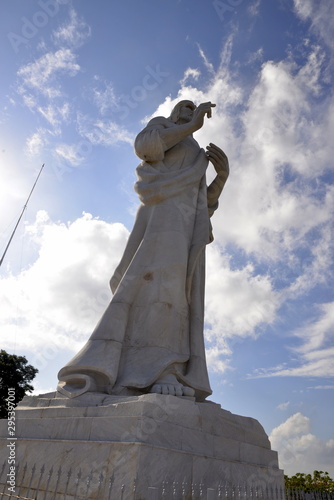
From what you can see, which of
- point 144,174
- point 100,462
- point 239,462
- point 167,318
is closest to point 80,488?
point 100,462

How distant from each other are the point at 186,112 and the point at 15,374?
22.8 meters

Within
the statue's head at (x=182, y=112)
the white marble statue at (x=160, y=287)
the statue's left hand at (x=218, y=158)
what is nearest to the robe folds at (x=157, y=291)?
the white marble statue at (x=160, y=287)

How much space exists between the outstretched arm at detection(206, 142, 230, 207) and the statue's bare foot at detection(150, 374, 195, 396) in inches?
196

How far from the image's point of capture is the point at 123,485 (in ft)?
13.4

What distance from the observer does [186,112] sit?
1032 cm

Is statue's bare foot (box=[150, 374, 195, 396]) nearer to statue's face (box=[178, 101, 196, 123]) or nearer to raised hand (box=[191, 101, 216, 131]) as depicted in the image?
raised hand (box=[191, 101, 216, 131])

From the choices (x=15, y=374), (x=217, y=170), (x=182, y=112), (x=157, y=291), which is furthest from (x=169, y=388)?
(x=15, y=374)

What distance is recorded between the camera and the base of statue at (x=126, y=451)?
4.45m

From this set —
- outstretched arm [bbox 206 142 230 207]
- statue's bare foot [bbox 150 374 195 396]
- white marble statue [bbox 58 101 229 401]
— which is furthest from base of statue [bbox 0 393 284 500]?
outstretched arm [bbox 206 142 230 207]

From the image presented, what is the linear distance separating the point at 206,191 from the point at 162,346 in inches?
163

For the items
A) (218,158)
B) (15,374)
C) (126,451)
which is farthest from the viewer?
(15,374)

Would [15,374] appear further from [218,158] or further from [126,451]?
[126,451]

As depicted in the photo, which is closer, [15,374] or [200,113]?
[200,113]

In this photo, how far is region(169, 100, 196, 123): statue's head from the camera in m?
10.2
